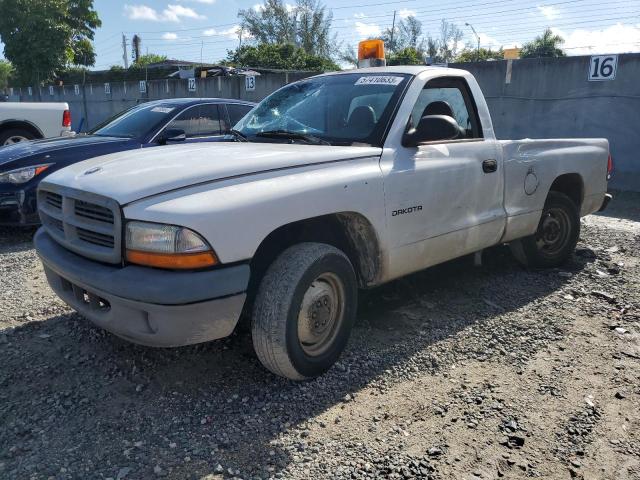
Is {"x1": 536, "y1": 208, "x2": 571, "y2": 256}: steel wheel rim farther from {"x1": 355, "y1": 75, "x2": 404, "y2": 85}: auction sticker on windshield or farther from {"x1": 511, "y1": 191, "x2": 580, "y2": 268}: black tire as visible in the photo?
{"x1": 355, "y1": 75, "x2": 404, "y2": 85}: auction sticker on windshield

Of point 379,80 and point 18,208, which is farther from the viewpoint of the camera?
point 18,208

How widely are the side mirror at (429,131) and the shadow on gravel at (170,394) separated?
1335 mm

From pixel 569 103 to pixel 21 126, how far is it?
9.90 m

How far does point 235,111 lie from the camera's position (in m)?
7.15

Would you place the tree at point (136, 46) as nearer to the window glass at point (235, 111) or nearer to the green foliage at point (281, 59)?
the green foliage at point (281, 59)

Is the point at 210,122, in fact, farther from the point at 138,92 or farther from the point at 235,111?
the point at 138,92

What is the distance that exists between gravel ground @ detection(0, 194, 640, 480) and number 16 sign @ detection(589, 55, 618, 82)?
6.95m

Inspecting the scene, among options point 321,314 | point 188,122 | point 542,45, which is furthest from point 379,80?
point 542,45

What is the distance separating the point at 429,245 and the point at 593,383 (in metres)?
1.29

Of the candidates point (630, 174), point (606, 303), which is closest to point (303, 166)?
point (606, 303)

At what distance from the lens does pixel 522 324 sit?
13.1 feet

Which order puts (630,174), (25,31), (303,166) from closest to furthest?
(303,166), (630,174), (25,31)

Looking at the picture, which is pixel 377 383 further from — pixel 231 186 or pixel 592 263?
pixel 592 263

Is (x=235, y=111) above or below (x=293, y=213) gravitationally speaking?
above
